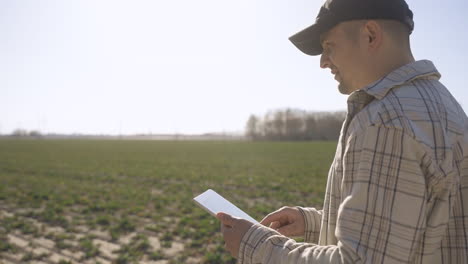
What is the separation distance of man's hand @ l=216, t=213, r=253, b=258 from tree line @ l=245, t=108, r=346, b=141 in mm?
90276

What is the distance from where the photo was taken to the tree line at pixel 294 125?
96.5 m

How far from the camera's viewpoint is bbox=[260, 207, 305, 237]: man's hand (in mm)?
1857

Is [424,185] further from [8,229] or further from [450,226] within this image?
[8,229]

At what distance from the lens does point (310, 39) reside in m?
1.54

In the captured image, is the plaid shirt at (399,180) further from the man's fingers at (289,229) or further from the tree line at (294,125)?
the tree line at (294,125)

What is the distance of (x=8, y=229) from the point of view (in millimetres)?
7105

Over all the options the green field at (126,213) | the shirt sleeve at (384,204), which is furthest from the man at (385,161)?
the green field at (126,213)

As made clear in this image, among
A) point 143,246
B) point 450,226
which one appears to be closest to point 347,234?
point 450,226

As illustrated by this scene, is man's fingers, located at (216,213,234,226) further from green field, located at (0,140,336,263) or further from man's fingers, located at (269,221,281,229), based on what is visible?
green field, located at (0,140,336,263)

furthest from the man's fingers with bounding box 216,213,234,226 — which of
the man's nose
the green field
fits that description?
the green field

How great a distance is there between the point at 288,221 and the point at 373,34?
1113 millimetres

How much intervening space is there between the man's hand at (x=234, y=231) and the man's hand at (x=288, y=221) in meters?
0.49

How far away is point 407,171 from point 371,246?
0.80 ft

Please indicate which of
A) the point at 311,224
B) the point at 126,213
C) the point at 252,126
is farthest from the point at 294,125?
the point at 311,224
